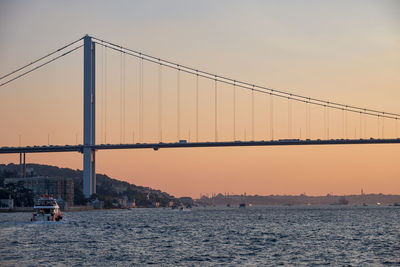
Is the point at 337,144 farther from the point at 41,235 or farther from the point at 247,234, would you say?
the point at 41,235

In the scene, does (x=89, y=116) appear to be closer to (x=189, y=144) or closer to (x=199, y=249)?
(x=189, y=144)

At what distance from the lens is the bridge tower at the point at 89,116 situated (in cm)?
13825

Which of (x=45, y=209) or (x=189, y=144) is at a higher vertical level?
(x=189, y=144)

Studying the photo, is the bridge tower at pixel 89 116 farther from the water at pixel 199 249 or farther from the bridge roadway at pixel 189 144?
the water at pixel 199 249

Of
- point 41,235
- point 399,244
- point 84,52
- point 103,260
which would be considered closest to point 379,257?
point 399,244

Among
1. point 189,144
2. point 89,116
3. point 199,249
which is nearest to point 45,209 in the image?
point 189,144

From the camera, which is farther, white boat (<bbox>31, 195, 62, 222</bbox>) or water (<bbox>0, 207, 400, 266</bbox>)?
white boat (<bbox>31, 195, 62, 222</bbox>)

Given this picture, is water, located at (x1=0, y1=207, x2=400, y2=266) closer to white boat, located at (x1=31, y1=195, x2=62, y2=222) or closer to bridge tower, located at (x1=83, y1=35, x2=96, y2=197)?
white boat, located at (x1=31, y1=195, x2=62, y2=222)

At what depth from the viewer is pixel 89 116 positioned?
141 meters

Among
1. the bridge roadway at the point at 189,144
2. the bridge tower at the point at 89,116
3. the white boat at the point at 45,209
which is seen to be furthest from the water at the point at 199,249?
the bridge tower at the point at 89,116

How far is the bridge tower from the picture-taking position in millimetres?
138250

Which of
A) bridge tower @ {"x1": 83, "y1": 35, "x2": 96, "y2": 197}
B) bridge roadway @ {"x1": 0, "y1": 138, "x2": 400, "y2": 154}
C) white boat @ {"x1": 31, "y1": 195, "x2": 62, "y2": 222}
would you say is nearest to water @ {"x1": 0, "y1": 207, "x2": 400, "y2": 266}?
white boat @ {"x1": 31, "y1": 195, "x2": 62, "y2": 222}

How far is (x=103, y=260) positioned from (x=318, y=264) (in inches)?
510

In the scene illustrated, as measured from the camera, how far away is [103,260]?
4284 centimetres
